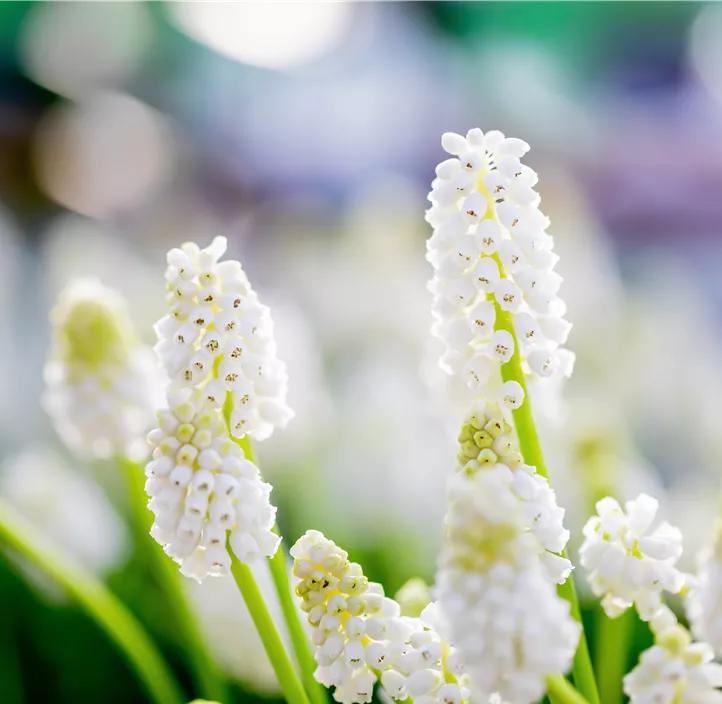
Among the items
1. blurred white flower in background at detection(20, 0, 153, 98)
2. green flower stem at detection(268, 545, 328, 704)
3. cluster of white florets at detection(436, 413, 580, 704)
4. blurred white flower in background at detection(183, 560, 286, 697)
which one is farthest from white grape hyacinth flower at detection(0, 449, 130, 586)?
blurred white flower in background at detection(20, 0, 153, 98)

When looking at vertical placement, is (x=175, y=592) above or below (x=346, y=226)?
below

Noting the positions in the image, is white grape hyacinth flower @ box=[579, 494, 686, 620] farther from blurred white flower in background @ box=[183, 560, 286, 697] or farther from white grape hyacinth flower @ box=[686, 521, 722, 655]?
blurred white flower in background @ box=[183, 560, 286, 697]

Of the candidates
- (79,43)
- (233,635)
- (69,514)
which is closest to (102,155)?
(79,43)

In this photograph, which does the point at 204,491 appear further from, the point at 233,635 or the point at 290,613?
the point at 233,635

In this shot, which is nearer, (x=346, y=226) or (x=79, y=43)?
(x=346, y=226)

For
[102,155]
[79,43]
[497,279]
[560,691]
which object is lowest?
[560,691]

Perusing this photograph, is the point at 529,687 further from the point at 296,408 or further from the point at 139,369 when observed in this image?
the point at 296,408

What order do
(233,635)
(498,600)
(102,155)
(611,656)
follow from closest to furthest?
(498,600) → (611,656) → (233,635) → (102,155)
